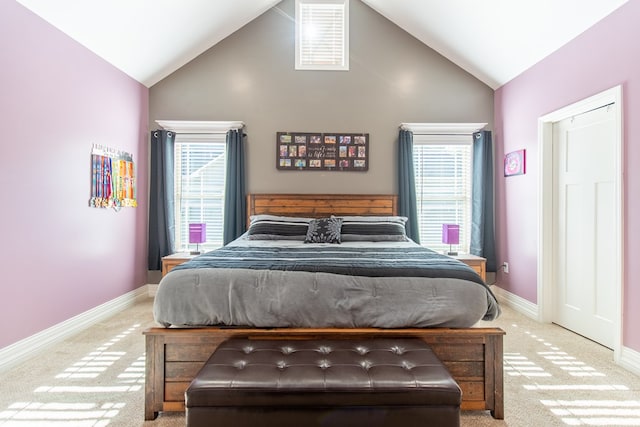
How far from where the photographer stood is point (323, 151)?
14.1ft

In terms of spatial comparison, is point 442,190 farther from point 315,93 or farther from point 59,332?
point 59,332

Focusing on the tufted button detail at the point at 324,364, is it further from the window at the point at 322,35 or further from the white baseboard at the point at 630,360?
the window at the point at 322,35

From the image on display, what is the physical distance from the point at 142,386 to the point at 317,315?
4.03ft

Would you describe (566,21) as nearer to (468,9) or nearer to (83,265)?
(468,9)

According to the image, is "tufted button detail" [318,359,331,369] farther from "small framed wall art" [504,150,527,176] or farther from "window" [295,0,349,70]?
"window" [295,0,349,70]

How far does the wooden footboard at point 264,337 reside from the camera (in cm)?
178

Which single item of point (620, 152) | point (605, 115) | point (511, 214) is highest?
point (605, 115)

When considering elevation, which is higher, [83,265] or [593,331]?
[83,265]

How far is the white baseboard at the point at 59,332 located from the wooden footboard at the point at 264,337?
4.55 feet

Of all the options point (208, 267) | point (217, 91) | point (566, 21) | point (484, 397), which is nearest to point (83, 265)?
point (208, 267)

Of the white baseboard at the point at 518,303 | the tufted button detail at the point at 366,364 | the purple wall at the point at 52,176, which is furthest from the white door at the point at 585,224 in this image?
the purple wall at the point at 52,176

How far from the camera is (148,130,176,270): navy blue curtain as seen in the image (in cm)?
422

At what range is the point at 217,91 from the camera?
429cm

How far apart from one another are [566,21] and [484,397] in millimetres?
2990
